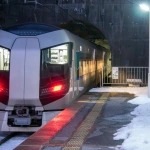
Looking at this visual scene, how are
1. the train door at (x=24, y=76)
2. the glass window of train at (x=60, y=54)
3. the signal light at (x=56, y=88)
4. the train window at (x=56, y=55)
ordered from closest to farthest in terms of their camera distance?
1. the train door at (x=24, y=76)
2. the signal light at (x=56, y=88)
3. the train window at (x=56, y=55)
4. the glass window of train at (x=60, y=54)

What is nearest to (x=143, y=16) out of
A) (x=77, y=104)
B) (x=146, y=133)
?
(x=77, y=104)

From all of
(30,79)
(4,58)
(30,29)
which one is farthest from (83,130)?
(30,29)

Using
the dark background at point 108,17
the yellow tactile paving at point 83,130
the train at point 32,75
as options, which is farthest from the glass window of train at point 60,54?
the dark background at point 108,17

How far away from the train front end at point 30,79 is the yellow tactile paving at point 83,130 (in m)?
1.35

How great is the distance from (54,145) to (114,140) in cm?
119

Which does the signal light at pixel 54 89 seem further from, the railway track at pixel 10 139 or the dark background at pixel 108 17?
the dark background at pixel 108 17

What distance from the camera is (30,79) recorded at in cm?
1142

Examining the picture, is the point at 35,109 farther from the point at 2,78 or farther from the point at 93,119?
the point at 93,119

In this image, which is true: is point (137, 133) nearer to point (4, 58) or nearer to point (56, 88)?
point (56, 88)

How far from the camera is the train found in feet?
37.4

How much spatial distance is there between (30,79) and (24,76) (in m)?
0.21

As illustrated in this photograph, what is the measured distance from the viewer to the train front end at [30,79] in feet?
37.3

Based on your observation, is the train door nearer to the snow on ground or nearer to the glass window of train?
the glass window of train

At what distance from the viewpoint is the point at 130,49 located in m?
23.0
